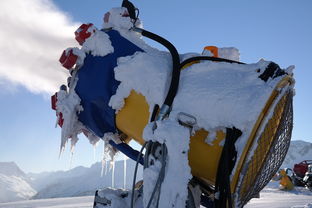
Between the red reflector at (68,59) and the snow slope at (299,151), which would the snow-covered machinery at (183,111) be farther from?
the snow slope at (299,151)

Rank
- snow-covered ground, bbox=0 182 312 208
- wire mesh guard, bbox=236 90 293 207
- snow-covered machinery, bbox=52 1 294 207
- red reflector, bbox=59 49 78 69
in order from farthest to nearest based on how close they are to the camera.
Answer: snow-covered ground, bbox=0 182 312 208 < red reflector, bbox=59 49 78 69 < wire mesh guard, bbox=236 90 293 207 < snow-covered machinery, bbox=52 1 294 207

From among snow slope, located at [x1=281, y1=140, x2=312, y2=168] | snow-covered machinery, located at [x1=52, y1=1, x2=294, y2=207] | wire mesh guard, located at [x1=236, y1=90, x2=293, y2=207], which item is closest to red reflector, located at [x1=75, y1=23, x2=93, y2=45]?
snow-covered machinery, located at [x1=52, y1=1, x2=294, y2=207]

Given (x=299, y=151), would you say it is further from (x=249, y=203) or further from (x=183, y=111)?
(x=183, y=111)

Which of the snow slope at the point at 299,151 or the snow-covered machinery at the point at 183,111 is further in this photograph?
the snow slope at the point at 299,151

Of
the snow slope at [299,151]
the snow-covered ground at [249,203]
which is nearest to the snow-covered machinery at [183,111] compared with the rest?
the snow-covered ground at [249,203]

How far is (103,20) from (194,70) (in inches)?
31.0

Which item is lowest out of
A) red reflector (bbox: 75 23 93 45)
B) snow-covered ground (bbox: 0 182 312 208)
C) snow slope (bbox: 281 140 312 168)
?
snow-covered ground (bbox: 0 182 312 208)

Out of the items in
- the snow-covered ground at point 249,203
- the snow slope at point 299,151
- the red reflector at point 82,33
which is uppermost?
the snow slope at point 299,151

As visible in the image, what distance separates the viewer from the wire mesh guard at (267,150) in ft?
4.67

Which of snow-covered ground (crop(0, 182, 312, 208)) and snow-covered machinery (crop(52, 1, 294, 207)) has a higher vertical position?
snow-covered machinery (crop(52, 1, 294, 207))

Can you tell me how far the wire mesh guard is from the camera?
1.42 meters

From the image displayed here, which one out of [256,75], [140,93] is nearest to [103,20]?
[140,93]

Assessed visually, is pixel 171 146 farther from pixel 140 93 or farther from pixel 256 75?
pixel 256 75

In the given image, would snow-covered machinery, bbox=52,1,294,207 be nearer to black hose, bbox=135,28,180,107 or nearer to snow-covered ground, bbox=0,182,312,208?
black hose, bbox=135,28,180,107
